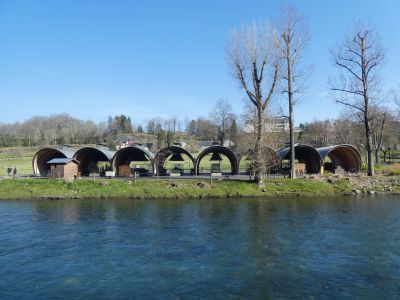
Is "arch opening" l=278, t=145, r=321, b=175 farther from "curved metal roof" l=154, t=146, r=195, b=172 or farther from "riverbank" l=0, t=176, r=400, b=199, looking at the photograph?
"curved metal roof" l=154, t=146, r=195, b=172

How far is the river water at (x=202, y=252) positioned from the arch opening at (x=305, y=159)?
16.9 meters

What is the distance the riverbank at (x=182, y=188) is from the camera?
3173 centimetres

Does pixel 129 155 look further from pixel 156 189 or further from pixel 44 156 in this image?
pixel 156 189

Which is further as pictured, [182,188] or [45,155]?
[45,155]

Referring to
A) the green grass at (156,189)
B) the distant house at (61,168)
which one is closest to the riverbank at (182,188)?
the green grass at (156,189)

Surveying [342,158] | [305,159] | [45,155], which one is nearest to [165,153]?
[45,155]

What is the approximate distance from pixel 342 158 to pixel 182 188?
25717 millimetres

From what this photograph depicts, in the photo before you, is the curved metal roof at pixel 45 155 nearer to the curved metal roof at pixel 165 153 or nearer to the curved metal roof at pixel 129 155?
the curved metal roof at pixel 129 155

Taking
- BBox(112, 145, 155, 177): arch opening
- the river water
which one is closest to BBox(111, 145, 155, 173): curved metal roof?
BBox(112, 145, 155, 177): arch opening

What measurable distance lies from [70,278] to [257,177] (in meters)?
23.9

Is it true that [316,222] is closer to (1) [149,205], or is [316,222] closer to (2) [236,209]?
(2) [236,209]

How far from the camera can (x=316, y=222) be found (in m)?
20.8

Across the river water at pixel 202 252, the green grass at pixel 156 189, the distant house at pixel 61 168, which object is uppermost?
the distant house at pixel 61 168

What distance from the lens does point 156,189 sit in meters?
32.4
